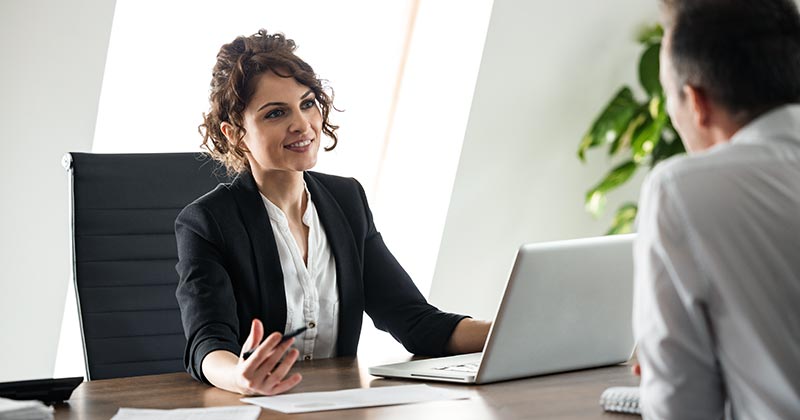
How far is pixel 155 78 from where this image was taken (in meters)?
3.53

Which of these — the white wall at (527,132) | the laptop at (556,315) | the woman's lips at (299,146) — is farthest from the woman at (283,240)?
the white wall at (527,132)

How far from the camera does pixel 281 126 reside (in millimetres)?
2180

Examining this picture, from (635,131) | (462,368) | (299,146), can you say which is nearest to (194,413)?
(462,368)

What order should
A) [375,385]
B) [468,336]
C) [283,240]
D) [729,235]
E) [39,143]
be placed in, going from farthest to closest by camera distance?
[39,143], [283,240], [468,336], [375,385], [729,235]

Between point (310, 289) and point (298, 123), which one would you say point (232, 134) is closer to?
point (298, 123)

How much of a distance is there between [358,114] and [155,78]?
917 millimetres

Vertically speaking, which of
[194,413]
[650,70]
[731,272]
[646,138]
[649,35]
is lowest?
[194,413]

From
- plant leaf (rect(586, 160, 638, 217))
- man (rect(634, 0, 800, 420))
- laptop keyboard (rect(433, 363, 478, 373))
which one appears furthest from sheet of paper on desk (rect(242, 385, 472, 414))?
plant leaf (rect(586, 160, 638, 217))

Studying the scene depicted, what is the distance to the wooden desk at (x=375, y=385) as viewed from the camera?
1.51 metres

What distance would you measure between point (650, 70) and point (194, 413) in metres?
2.88

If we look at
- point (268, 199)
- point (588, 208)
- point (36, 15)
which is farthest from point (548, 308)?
point (588, 208)

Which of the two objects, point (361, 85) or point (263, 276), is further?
point (361, 85)

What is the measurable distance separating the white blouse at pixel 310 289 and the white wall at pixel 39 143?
3.30ft

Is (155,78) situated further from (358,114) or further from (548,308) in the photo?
(548,308)
